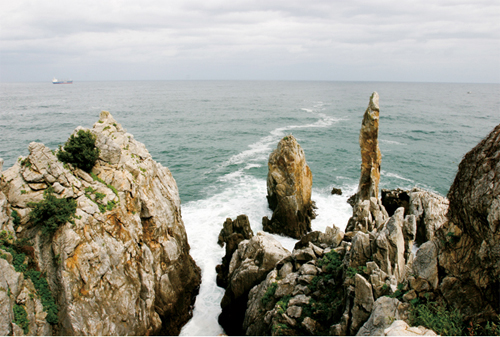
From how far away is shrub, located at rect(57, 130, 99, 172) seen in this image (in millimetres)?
17734

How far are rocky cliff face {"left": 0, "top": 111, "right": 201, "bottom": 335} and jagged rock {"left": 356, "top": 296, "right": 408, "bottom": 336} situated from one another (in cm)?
1412

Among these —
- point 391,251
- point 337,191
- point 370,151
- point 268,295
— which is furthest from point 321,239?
point 337,191

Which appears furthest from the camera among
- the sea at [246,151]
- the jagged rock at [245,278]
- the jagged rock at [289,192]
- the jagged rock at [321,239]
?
the sea at [246,151]

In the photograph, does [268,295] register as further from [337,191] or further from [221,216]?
[337,191]

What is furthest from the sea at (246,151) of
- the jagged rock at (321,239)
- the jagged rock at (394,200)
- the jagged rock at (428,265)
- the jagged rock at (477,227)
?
the jagged rock at (477,227)

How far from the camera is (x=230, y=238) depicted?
26.3 meters

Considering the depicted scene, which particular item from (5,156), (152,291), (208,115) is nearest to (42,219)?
(152,291)

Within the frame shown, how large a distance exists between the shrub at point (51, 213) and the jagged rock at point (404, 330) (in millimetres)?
16712

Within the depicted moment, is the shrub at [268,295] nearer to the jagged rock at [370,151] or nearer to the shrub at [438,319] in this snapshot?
the shrub at [438,319]

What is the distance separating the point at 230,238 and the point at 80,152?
48.5 ft

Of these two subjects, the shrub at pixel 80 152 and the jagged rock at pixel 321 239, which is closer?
the shrub at pixel 80 152

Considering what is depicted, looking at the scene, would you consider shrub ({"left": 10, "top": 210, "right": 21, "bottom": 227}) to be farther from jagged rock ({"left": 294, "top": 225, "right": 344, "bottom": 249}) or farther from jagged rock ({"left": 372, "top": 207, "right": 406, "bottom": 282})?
jagged rock ({"left": 372, "top": 207, "right": 406, "bottom": 282})

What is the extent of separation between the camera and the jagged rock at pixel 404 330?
29.0ft

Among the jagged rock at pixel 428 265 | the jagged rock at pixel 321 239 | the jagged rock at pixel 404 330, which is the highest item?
the jagged rock at pixel 428 265
